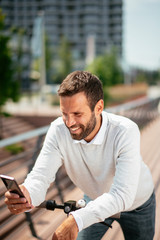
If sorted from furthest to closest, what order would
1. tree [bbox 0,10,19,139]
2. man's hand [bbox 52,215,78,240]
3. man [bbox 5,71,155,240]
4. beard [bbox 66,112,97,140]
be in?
tree [bbox 0,10,19,139] → beard [bbox 66,112,97,140] → man [bbox 5,71,155,240] → man's hand [bbox 52,215,78,240]

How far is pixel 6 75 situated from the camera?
11703 mm

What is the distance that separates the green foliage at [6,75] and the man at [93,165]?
34.3 ft

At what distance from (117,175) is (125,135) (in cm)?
21

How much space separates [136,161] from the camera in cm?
138

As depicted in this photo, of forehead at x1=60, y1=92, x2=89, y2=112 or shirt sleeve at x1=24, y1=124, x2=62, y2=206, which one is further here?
shirt sleeve at x1=24, y1=124, x2=62, y2=206

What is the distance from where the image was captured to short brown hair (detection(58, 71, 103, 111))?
131cm

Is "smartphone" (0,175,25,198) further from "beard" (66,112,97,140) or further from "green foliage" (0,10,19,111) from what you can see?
"green foliage" (0,10,19,111)

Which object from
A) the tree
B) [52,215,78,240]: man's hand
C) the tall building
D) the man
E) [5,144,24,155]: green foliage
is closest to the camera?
[52,215,78,240]: man's hand

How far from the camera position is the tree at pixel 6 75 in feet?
36.7

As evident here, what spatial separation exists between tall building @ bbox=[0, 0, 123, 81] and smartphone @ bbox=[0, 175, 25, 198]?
221 feet

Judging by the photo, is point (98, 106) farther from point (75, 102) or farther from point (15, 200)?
point (15, 200)

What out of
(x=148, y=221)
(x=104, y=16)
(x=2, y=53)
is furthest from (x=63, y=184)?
(x=104, y=16)

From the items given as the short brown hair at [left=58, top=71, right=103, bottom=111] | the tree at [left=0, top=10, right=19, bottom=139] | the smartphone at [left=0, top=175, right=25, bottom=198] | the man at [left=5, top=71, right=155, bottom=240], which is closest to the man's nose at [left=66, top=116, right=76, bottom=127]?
the man at [left=5, top=71, right=155, bottom=240]

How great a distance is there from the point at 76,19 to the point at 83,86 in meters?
73.5
